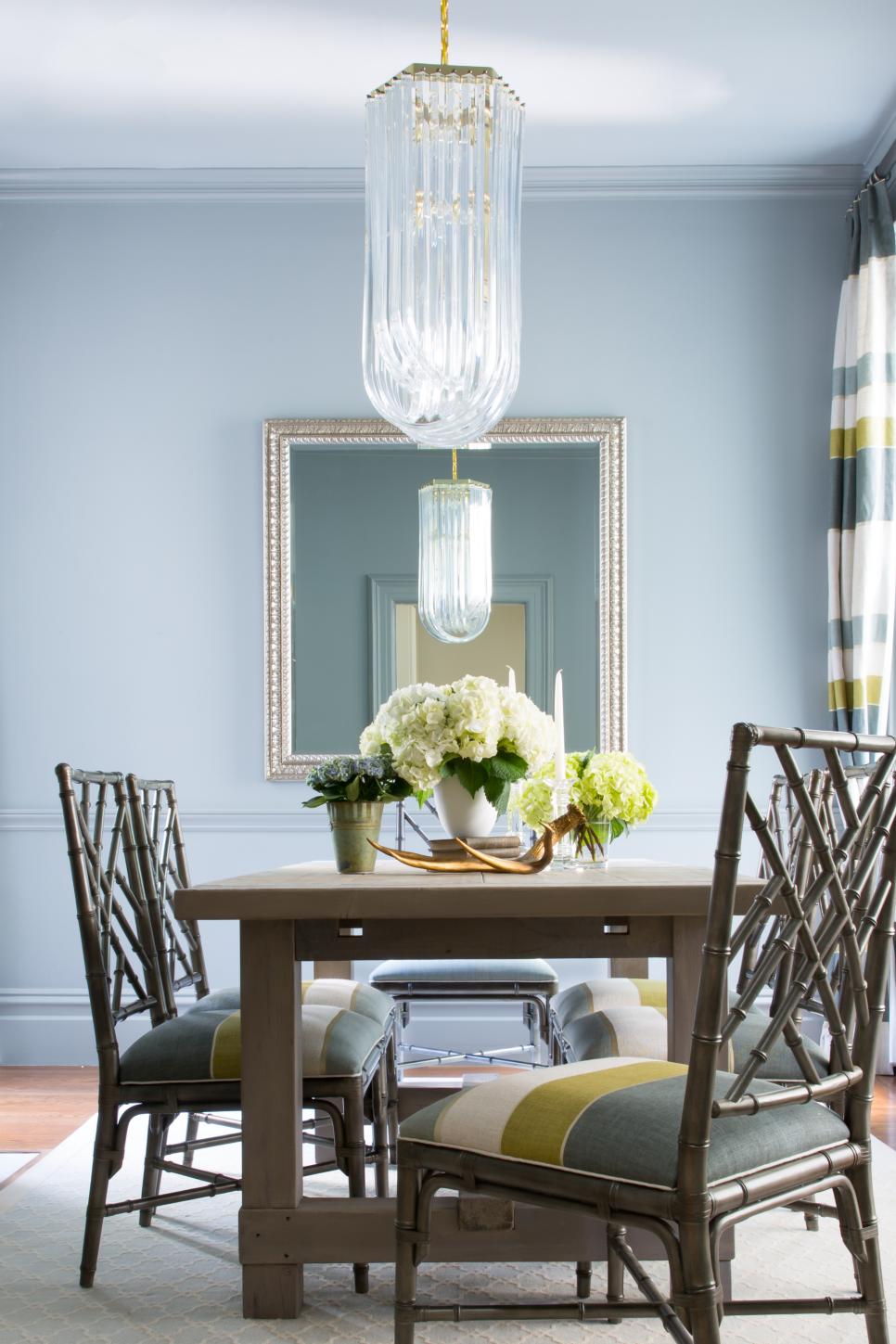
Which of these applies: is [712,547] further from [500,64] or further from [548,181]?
[500,64]

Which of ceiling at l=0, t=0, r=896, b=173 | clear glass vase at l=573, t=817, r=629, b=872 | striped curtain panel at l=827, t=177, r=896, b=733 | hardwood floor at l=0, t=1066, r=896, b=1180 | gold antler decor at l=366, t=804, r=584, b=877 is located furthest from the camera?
striped curtain panel at l=827, t=177, r=896, b=733

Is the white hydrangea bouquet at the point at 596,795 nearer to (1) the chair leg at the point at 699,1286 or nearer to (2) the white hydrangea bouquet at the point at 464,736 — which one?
(2) the white hydrangea bouquet at the point at 464,736

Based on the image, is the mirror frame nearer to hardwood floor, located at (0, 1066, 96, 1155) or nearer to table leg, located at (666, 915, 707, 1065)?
hardwood floor, located at (0, 1066, 96, 1155)

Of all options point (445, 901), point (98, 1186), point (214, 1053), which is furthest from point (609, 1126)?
point (98, 1186)

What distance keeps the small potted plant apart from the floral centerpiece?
0.18ft

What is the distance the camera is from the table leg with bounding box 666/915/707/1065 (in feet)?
6.64

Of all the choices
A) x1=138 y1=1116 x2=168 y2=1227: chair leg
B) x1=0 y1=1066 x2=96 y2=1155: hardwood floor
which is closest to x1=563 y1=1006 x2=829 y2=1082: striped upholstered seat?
x1=138 y1=1116 x2=168 y2=1227: chair leg

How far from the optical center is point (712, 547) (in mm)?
4242

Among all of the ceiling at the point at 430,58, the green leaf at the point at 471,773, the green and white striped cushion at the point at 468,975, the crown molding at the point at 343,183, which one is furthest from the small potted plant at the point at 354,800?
the crown molding at the point at 343,183

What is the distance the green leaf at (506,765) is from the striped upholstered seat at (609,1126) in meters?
0.79

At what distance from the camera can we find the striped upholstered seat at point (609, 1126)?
55.2 inches

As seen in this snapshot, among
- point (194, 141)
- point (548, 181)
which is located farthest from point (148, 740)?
point (548, 181)

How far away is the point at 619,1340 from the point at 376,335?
1.80m

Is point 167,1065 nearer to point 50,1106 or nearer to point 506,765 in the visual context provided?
point 506,765
